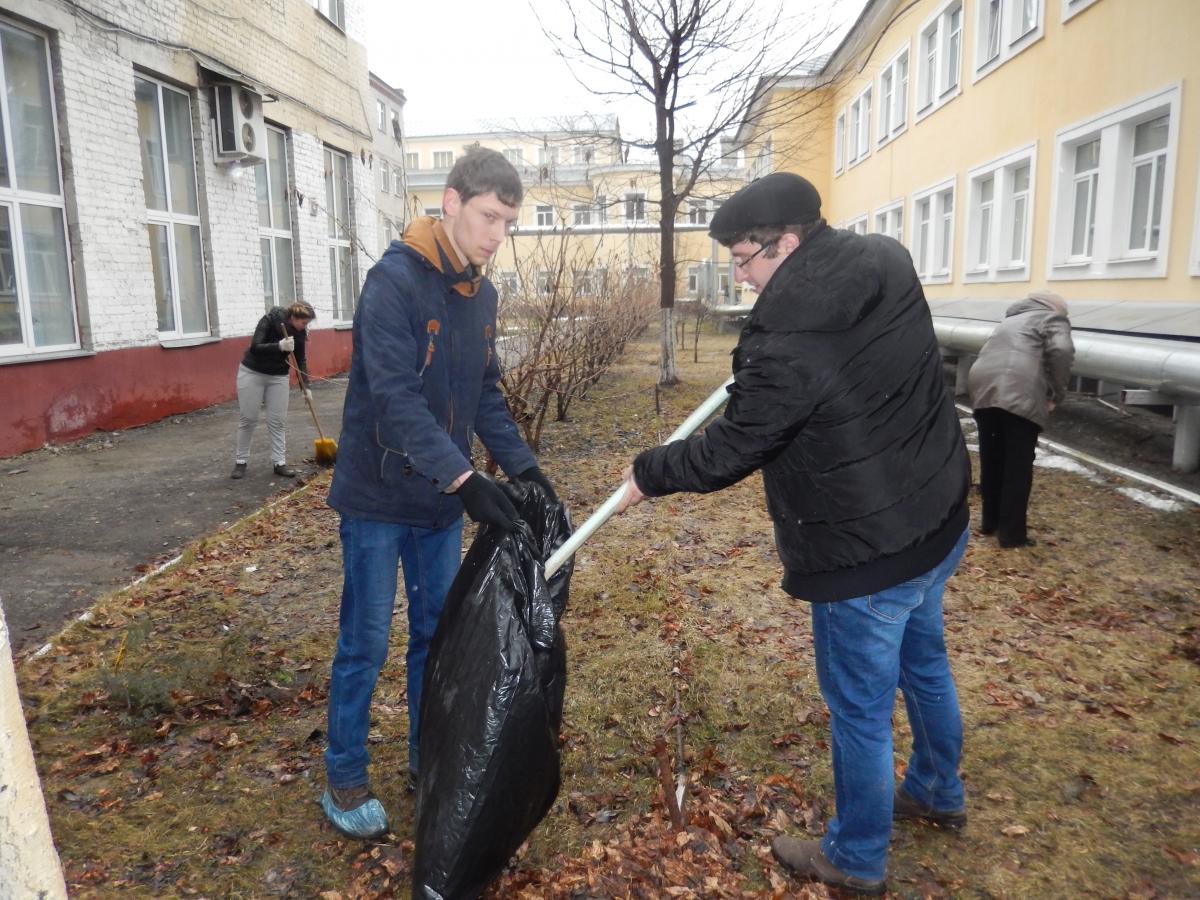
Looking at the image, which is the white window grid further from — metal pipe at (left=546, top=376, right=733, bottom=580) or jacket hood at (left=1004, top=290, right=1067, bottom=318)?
metal pipe at (left=546, top=376, right=733, bottom=580)

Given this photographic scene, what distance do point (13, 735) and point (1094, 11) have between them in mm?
11991

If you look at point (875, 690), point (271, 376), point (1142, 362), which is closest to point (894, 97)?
point (1142, 362)

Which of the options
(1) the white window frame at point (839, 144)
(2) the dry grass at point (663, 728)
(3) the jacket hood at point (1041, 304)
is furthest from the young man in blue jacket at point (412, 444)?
(1) the white window frame at point (839, 144)

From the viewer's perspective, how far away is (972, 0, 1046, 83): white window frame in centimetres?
1127

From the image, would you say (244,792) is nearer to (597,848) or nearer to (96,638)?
(597,848)

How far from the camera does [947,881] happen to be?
234 centimetres

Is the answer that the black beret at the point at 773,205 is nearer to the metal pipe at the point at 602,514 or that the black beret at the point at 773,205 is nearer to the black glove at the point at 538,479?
the metal pipe at the point at 602,514

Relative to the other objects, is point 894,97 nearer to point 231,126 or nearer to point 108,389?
point 231,126

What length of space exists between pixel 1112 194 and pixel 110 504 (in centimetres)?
1040

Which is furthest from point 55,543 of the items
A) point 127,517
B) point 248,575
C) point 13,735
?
point 13,735

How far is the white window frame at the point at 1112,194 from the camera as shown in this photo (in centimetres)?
837

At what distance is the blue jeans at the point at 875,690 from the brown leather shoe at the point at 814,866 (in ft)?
0.07

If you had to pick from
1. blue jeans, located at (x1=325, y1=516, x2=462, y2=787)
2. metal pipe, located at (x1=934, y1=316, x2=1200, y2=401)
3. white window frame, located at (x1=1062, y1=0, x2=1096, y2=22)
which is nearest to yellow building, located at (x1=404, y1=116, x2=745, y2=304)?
blue jeans, located at (x1=325, y1=516, x2=462, y2=787)

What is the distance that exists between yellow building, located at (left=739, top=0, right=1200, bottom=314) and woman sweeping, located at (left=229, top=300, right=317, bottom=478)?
5140mm
